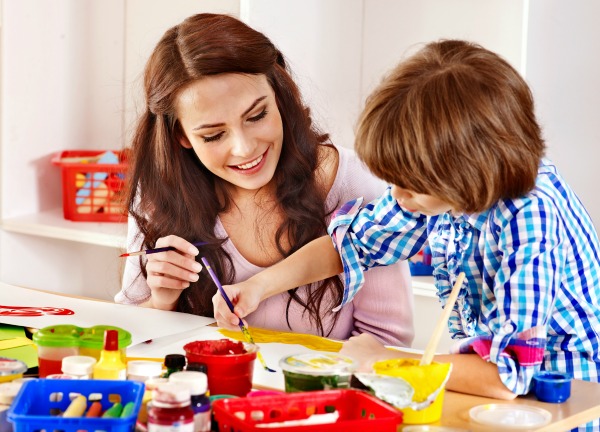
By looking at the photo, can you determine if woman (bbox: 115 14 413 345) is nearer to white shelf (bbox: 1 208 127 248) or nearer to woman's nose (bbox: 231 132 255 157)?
woman's nose (bbox: 231 132 255 157)

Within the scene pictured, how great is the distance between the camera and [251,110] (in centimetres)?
178

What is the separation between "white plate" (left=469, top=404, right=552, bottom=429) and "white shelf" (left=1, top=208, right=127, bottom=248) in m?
1.69

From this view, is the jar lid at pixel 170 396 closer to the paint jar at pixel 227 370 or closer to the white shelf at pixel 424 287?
the paint jar at pixel 227 370

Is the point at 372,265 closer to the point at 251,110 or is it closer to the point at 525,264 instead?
the point at 251,110

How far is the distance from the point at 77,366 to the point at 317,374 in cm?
30

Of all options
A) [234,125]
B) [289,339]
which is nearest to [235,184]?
[234,125]

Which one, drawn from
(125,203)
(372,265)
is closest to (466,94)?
(372,265)

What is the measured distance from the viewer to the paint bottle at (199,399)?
3.41ft

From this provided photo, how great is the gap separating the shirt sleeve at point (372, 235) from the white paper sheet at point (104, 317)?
27 cm

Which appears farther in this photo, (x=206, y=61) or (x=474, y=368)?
(x=206, y=61)

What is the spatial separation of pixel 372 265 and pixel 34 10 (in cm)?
174

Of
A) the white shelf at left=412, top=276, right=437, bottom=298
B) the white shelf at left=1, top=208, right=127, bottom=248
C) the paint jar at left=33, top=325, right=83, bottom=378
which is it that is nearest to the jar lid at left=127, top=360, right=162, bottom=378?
the paint jar at left=33, top=325, right=83, bottom=378

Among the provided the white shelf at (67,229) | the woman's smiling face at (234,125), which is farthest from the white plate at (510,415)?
the white shelf at (67,229)

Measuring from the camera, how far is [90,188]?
2934mm
